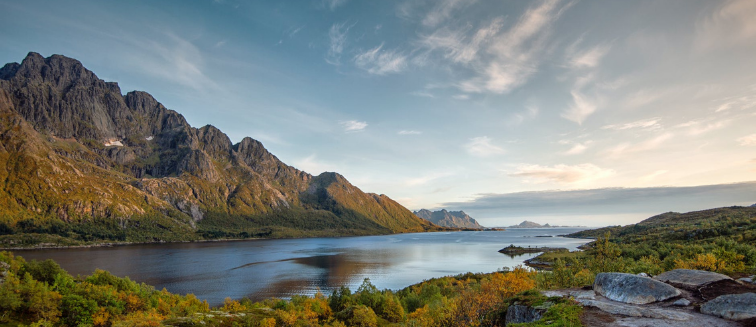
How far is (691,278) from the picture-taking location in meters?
25.4

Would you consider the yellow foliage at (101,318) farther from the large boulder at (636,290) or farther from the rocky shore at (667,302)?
the large boulder at (636,290)

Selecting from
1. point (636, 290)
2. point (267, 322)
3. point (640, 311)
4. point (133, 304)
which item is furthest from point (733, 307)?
point (133, 304)

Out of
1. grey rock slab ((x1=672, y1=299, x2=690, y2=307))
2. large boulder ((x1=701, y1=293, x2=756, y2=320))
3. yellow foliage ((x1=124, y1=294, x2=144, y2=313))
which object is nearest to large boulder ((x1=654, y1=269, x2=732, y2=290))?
grey rock slab ((x1=672, y1=299, x2=690, y2=307))

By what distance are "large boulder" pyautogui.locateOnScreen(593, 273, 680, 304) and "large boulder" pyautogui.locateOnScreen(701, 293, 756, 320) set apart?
2539mm

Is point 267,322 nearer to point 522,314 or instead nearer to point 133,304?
point 133,304

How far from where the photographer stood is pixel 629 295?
891 inches

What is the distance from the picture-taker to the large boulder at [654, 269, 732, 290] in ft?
79.0

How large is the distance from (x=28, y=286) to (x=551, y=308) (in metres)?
82.0

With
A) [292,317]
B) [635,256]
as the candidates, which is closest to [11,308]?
[292,317]

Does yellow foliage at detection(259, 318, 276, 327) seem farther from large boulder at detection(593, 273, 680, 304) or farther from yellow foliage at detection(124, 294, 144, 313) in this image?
large boulder at detection(593, 273, 680, 304)

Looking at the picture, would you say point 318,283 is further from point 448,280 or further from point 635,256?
point 635,256

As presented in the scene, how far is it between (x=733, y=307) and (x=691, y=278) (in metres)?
8.72

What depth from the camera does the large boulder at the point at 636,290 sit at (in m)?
22.0

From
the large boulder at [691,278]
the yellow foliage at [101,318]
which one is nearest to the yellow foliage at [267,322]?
A: the yellow foliage at [101,318]
